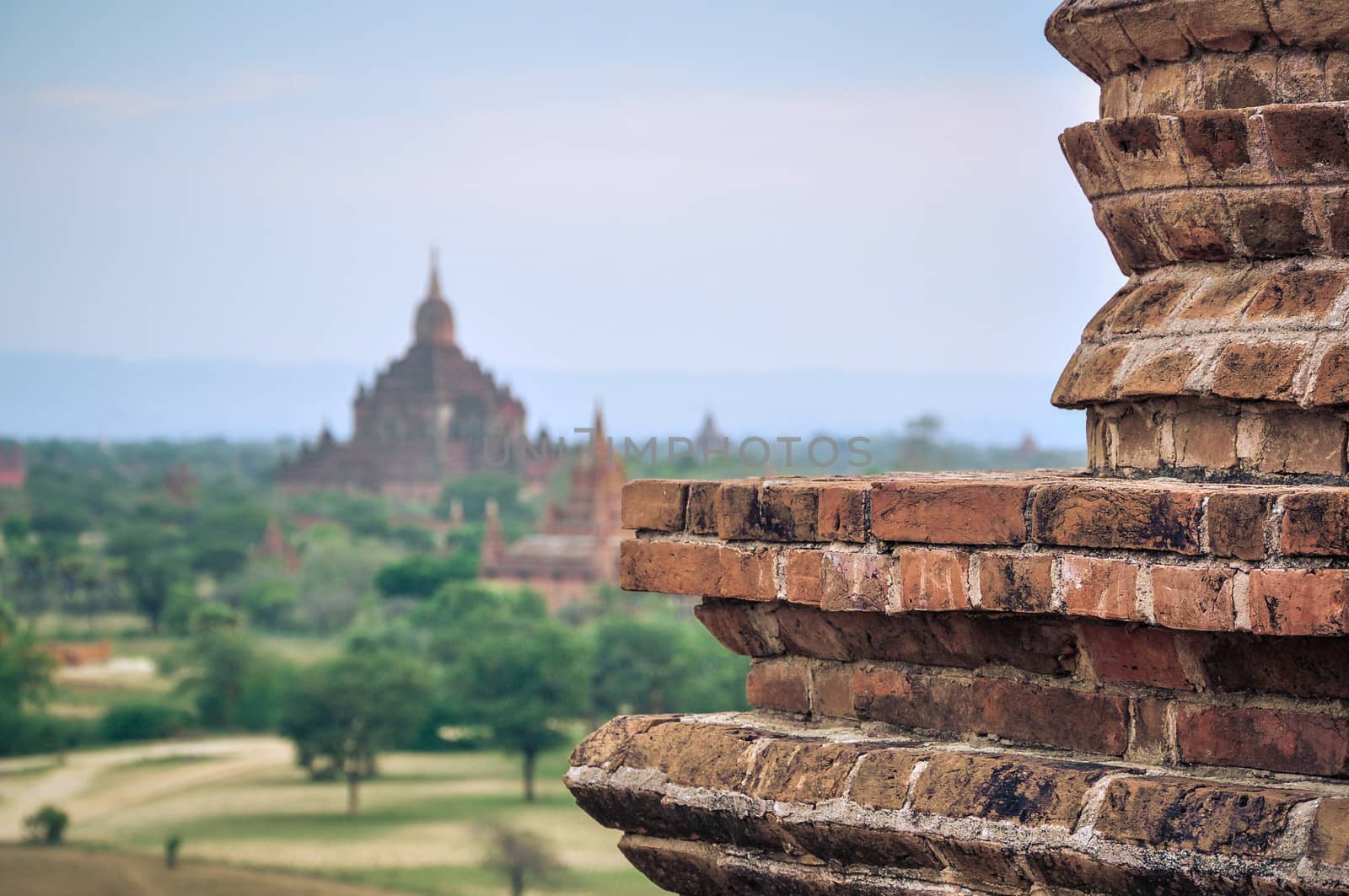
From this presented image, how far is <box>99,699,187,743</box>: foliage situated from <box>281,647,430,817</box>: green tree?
5384 mm

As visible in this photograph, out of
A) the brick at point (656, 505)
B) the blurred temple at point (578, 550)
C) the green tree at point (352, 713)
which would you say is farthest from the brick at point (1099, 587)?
the blurred temple at point (578, 550)

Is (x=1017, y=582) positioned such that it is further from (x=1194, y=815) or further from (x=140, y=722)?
(x=140, y=722)

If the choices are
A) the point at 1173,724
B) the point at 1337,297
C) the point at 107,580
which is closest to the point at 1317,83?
the point at 1337,297

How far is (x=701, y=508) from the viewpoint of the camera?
234 cm

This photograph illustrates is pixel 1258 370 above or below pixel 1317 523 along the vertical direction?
above

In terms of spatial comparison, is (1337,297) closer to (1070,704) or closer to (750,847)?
(1070,704)

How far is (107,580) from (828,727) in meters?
76.2

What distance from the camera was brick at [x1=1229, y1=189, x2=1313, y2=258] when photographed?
2105mm

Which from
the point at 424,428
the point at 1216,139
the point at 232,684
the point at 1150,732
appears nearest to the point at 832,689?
the point at 1150,732

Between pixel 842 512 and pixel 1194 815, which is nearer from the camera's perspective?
pixel 1194 815

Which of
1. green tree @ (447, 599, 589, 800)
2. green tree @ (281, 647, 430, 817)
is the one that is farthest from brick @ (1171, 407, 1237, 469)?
green tree @ (281, 647, 430, 817)

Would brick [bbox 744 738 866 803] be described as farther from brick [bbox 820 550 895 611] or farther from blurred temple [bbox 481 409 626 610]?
blurred temple [bbox 481 409 626 610]

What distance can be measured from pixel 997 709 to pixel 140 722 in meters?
56.0

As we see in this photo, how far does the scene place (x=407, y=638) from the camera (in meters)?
64.6
